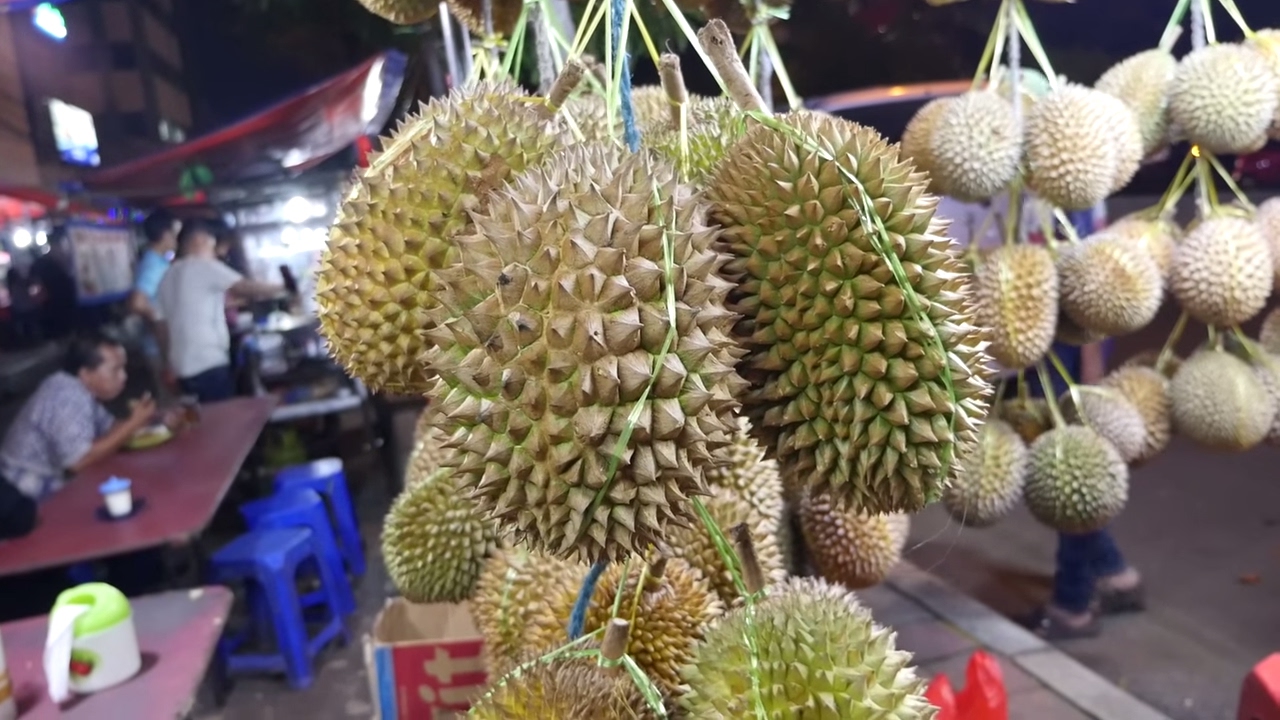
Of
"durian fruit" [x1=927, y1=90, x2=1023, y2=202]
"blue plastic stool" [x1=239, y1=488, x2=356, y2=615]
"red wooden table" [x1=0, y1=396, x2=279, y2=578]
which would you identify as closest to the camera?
"durian fruit" [x1=927, y1=90, x2=1023, y2=202]

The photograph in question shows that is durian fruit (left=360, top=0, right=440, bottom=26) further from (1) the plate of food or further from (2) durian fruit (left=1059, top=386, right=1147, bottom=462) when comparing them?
(1) the plate of food

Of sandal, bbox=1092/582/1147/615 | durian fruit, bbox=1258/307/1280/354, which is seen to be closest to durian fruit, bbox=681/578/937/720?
durian fruit, bbox=1258/307/1280/354

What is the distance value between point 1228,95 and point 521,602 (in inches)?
76.7

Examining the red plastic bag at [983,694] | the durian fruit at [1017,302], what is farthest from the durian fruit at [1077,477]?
the red plastic bag at [983,694]

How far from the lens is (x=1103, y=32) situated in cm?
282

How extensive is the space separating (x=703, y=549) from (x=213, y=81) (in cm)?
413

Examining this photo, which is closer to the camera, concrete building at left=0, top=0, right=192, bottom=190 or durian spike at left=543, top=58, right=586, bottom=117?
durian spike at left=543, top=58, right=586, bottom=117

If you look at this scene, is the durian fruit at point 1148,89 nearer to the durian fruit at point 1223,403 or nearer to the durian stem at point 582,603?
the durian fruit at point 1223,403

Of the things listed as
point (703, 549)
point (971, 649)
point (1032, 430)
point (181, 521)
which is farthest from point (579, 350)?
point (181, 521)

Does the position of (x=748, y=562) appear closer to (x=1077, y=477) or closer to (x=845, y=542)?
(x=845, y=542)

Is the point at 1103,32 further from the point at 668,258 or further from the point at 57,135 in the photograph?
the point at 57,135

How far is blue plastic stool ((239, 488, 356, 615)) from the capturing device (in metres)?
3.42

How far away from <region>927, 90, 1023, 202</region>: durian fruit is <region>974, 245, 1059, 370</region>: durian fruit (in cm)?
21

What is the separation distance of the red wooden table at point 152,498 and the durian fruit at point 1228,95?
119 inches
